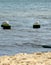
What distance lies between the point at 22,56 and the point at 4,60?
1.25 meters

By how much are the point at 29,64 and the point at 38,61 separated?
69 centimetres

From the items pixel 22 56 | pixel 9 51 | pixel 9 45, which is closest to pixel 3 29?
pixel 9 45

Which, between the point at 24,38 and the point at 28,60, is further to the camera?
the point at 24,38

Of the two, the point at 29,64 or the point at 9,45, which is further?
the point at 9,45

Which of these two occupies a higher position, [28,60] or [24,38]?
[28,60]

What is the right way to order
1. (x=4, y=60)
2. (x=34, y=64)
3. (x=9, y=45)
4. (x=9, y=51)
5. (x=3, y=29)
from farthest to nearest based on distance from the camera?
1. (x=3, y=29)
2. (x=9, y=45)
3. (x=9, y=51)
4. (x=4, y=60)
5. (x=34, y=64)

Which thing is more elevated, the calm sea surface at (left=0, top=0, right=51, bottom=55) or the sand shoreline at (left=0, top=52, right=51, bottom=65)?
the sand shoreline at (left=0, top=52, right=51, bottom=65)

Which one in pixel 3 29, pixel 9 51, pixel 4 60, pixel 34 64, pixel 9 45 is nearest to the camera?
pixel 34 64

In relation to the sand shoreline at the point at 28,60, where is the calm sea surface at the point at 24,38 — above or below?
below

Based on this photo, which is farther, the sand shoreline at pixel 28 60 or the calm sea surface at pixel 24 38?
the calm sea surface at pixel 24 38

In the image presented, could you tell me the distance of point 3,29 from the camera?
36625 mm

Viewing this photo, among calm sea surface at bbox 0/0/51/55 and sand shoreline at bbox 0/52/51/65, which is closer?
sand shoreline at bbox 0/52/51/65

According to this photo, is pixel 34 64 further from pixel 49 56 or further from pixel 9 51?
pixel 9 51

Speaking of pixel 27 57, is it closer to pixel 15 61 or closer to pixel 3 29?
pixel 15 61
